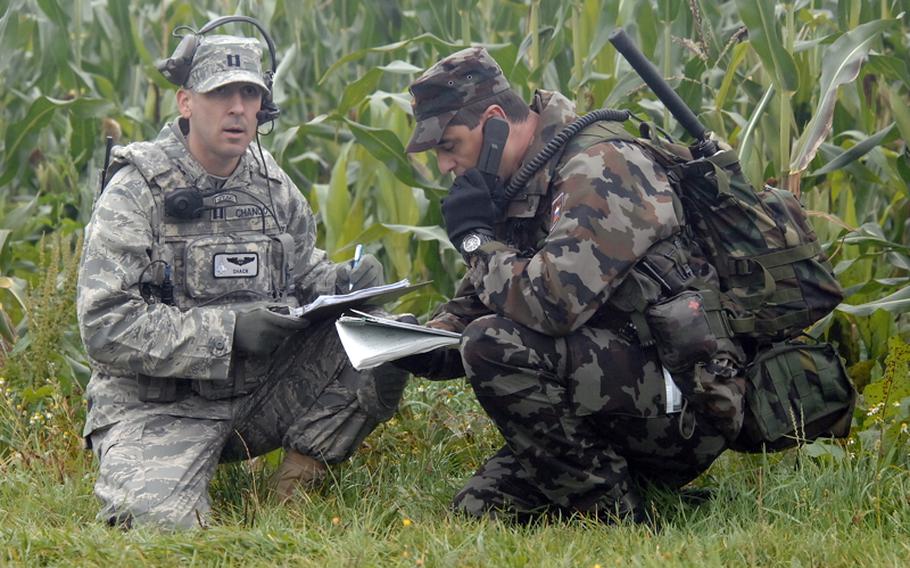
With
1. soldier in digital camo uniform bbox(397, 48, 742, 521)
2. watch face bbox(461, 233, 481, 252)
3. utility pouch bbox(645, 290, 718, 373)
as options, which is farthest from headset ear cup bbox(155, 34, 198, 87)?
utility pouch bbox(645, 290, 718, 373)

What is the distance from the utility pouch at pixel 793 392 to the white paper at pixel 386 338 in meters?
0.98

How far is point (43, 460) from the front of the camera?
4859 mm

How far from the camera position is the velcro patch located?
15.1 feet

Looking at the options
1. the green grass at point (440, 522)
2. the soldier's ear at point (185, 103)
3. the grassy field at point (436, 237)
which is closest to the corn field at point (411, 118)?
the grassy field at point (436, 237)

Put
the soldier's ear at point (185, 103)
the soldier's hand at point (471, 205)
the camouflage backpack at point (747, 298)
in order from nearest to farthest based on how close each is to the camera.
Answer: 1. the camouflage backpack at point (747, 298)
2. the soldier's hand at point (471, 205)
3. the soldier's ear at point (185, 103)

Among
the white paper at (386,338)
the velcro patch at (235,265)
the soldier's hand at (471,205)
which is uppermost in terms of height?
the soldier's hand at (471,205)

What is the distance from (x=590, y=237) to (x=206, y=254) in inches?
55.5

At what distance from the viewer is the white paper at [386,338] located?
3.96 m

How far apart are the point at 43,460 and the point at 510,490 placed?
1.75 metres

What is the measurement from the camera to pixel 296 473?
183 inches

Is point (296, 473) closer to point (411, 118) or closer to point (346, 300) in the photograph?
point (346, 300)

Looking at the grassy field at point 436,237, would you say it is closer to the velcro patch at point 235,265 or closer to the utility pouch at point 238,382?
the utility pouch at point 238,382

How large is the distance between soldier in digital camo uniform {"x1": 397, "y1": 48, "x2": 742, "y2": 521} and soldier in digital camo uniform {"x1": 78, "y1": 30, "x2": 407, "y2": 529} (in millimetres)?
511

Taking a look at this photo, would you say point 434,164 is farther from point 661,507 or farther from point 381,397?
point 661,507
